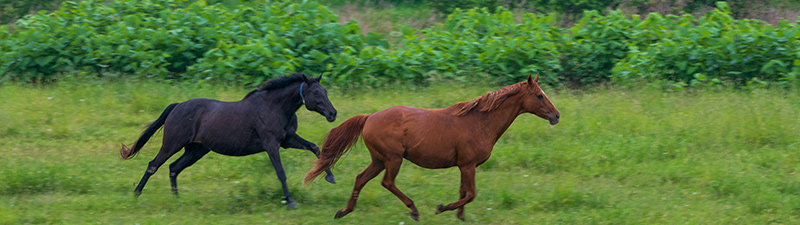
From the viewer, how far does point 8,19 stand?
1725 centimetres

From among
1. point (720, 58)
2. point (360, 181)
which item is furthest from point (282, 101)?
point (720, 58)

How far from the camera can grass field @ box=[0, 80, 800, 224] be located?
7.49 metres

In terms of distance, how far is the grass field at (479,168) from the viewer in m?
7.49

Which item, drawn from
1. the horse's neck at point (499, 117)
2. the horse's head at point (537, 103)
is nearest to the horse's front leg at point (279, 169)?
the horse's neck at point (499, 117)

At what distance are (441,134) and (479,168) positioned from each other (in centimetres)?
240

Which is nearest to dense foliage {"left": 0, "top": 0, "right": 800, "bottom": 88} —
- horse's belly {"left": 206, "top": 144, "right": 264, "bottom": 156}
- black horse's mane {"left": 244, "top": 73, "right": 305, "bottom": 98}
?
black horse's mane {"left": 244, "top": 73, "right": 305, "bottom": 98}

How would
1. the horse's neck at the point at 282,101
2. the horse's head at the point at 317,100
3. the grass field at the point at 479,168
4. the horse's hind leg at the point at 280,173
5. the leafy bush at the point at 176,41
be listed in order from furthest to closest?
the leafy bush at the point at 176,41 < the horse's neck at the point at 282,101 < the horse's head at the point at 317,100 < the horse's hind leg at the point at 280,173 < the grass field at the point at 479,168

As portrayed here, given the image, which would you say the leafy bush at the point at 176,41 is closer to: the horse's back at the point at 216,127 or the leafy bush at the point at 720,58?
the horse's back at the point at 216,127

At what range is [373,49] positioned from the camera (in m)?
13.8

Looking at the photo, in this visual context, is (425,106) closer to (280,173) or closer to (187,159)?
(280,173)

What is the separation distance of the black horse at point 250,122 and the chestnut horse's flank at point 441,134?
72cm

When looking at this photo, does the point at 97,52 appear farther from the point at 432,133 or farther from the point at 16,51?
the point at 432,133

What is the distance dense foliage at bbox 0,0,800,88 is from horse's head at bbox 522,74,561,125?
5.42 m

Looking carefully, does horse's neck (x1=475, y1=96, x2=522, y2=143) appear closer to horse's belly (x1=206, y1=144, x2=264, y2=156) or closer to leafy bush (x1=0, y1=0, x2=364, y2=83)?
horse's belly (x1=206, y1=144, x2=264, y2=156)
